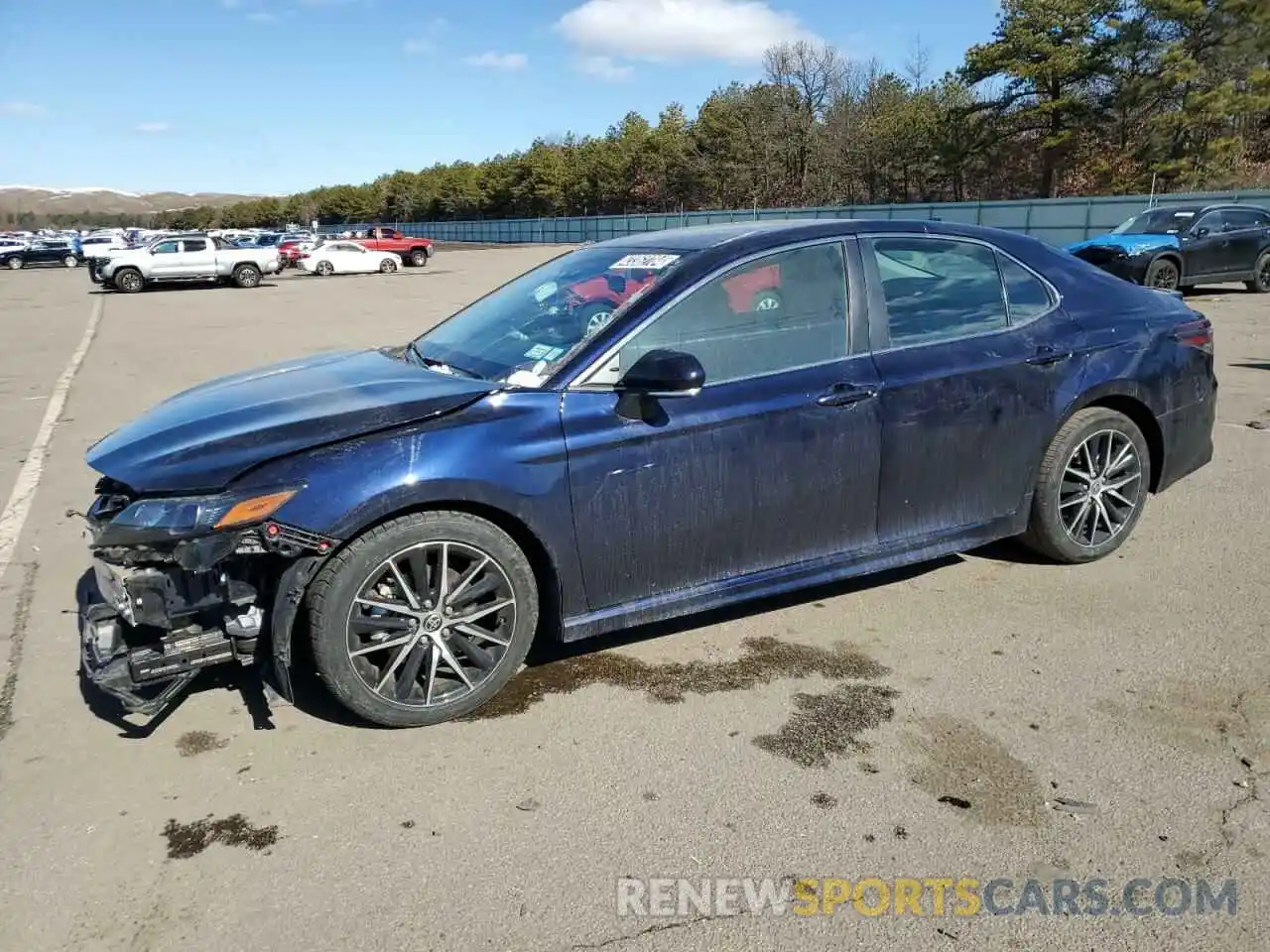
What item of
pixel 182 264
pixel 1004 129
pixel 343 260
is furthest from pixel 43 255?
pixel 1004 129

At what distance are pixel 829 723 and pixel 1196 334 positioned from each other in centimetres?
303

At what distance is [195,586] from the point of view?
3117mm

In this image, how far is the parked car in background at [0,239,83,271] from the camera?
4944 centimetres

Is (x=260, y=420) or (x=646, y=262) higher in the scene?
(x=646, y=262)

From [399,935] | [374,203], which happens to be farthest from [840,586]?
[374,203]

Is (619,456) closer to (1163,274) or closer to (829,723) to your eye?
(829,723)

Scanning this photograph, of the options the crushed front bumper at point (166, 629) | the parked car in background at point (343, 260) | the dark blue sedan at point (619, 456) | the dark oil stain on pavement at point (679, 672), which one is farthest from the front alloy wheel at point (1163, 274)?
the parked car in background at point (343, 260)

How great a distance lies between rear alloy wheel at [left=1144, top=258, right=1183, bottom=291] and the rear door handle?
46.0 feet

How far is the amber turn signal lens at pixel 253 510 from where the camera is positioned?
3.04 metres

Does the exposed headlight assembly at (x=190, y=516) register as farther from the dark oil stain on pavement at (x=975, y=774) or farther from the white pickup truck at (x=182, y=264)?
the white pickup truck at (x=182, y=264)

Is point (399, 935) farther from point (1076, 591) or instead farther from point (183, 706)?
point (1076, 591)

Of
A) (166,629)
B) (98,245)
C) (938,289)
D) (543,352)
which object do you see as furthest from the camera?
(98,245)

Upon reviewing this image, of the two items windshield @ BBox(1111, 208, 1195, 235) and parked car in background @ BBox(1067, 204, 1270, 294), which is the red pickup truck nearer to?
parked car in background @ BBox(1067, 204, 1270, 294)

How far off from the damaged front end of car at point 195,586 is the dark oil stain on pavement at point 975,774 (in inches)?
80.1
